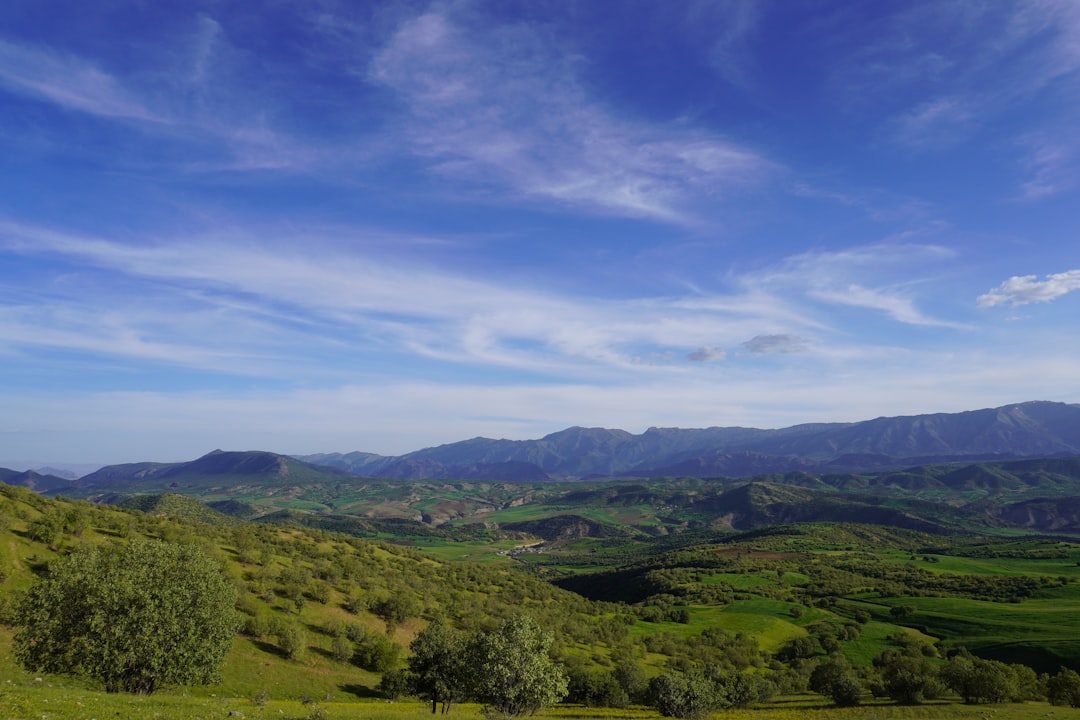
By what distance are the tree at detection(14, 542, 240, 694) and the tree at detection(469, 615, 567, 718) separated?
A: 20413 mm

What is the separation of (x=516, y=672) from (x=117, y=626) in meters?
27.3

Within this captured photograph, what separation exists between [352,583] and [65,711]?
77.9 metres

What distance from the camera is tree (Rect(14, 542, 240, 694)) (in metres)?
35.6

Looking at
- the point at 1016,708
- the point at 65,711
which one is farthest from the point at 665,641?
the point at 65,711

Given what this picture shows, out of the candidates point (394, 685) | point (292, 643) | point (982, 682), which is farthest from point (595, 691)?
point (982, 682)

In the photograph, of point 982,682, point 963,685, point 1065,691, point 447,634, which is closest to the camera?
point 447,634

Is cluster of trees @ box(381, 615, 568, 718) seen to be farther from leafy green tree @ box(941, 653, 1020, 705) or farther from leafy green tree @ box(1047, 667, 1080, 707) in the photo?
leafy green tree @ box(1047, 667, 1080, 707)

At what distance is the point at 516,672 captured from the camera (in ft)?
125

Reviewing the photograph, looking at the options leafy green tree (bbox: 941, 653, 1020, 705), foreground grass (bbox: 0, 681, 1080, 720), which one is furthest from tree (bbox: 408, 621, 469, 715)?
leafy green tree (bbox: 941, 653, 1020, 705)

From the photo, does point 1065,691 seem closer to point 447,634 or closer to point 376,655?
point 447,634

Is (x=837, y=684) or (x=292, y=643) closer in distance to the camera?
(x=292, y=643)

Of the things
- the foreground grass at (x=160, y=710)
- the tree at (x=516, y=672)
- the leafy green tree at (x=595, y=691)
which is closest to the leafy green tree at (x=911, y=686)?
the foreground grass at (x=160, y=710)

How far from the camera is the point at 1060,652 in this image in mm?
102688

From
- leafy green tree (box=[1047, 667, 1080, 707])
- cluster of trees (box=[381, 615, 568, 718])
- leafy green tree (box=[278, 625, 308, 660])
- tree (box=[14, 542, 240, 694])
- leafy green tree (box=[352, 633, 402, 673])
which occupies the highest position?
tree (box=[14, 542, 240, 694])
